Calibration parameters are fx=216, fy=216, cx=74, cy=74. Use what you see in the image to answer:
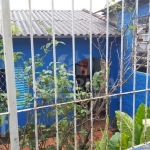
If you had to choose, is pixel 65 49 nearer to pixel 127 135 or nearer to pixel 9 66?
pixel 127 135

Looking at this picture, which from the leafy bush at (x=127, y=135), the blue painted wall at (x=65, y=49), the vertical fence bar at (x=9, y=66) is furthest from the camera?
the blue painted wall at (x=65, y=49)

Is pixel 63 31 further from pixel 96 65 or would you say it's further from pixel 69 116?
pixel 69 116

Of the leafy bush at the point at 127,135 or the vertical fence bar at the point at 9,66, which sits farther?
the leafy bush at the point at 127,135

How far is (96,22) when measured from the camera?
7.30 metres

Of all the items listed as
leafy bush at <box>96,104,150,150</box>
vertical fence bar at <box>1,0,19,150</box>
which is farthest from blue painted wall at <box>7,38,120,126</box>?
vertical fence bar at <box>1,0,19,150</box>

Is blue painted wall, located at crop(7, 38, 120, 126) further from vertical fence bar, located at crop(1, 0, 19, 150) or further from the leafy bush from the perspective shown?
vertical fence bar, located at crop(1, 0, 19, 150)

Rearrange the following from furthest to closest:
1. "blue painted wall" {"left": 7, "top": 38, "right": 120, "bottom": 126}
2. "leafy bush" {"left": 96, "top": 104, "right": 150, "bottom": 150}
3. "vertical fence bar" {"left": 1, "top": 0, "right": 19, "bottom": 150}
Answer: "blue painted wall" {"left": 7, "top": 38, "right": 120, "bottom": 126} < "leafy bush" {"left": 96, "top": 104, "right": 150, "bottom": 150} < "vertical fence bar" {"left": 1, "top": 0, "right": 19, "bottom": 150}

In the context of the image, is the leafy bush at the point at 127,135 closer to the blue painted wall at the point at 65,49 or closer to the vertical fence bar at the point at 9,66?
the vertical fence bar at the point at 9,66

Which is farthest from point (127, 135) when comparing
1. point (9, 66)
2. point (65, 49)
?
point (65, 49)

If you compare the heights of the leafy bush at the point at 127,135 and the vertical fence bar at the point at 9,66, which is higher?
the vertical fence bar at the point at 9,66

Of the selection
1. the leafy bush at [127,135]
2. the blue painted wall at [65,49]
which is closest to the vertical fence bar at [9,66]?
the leafy bush at [127,135]

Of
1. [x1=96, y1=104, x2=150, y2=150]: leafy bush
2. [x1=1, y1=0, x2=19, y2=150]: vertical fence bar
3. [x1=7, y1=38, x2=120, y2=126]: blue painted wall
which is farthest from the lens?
[x1=7, y1=38, x2=120, y2=126]: blue painted wall

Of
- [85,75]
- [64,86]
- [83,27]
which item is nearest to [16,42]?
[83,27]

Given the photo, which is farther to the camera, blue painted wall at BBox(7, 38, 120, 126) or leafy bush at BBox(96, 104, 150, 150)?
blue painted wall at BBox(7, 38, 120, 126)
